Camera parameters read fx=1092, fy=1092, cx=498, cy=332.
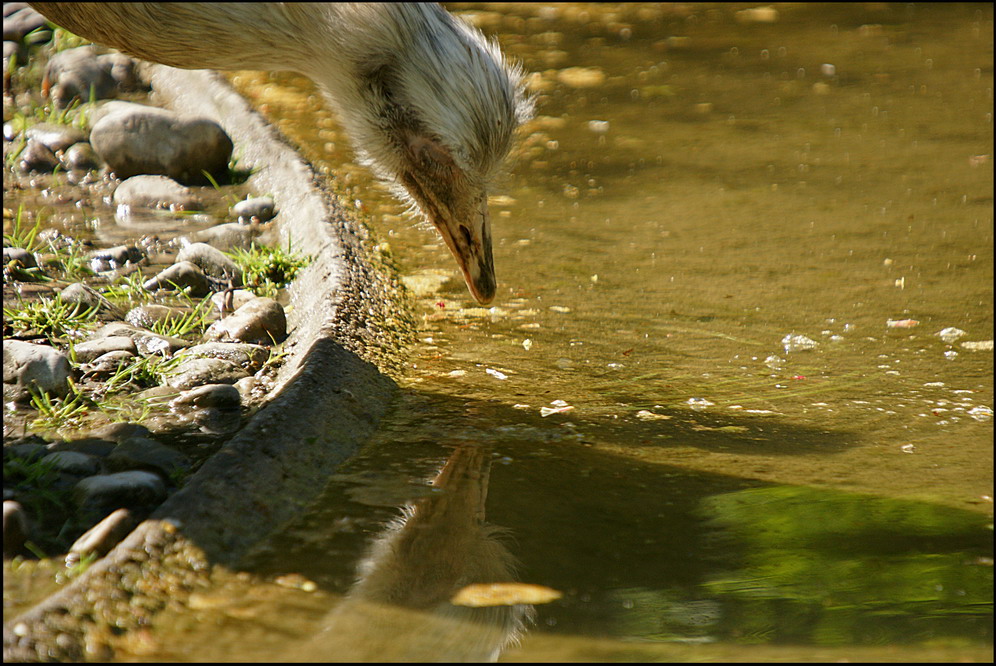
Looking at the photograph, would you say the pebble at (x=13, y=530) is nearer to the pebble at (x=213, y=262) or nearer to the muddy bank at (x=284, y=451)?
the muddy bank at (x=284, y=451)

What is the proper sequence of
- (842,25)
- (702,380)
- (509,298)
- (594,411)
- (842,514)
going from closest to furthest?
(842,514)
(594,411)
(702,380)
(509,298)
(842,25)

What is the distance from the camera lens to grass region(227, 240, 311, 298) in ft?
12.9

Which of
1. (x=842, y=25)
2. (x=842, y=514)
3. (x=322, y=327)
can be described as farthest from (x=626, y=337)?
(x=842, y=25)

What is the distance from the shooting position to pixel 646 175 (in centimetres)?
529

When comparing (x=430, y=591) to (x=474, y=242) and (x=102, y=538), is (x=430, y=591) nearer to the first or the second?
(x=102, y=538)

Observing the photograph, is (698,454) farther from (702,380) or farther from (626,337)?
(626,337)

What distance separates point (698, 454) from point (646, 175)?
2.69 meters

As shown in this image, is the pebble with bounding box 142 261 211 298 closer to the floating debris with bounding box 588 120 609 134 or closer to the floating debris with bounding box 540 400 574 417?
the floating debris with bounding box 540 400 574 417

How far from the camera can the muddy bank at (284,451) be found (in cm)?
192

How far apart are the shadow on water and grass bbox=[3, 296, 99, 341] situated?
1.18 metres

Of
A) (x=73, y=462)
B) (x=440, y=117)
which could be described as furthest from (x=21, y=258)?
(x=440, y=117)

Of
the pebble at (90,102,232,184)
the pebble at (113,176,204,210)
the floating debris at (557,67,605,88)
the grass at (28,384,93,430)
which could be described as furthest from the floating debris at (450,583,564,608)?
the floating debris at (557,67,605,88)

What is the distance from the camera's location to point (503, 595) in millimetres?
2133

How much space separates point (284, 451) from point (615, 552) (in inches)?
32.1
